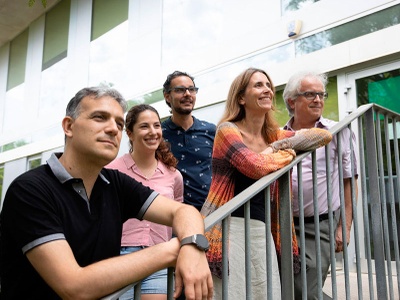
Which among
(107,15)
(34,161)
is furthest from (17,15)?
(34,161)

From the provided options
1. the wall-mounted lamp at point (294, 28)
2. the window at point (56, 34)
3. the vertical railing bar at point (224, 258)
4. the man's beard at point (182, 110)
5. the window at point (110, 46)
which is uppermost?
the window at point (56, 34)

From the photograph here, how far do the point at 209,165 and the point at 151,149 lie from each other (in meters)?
0.59

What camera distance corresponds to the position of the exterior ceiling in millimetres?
12039

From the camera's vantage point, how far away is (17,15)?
42.1ft

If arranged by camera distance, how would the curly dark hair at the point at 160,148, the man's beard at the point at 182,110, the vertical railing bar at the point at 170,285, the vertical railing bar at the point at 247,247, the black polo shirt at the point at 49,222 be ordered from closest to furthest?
1. the vertical railing bar at the point at 170,285
2. the black polo shirt at the point at 49,222
3. the vertical railing bar at the point at 247,247
4. the curly dark hair at the point at 160,148
5. the man's beard at the point at 182,110

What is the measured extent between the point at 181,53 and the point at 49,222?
7.14 meters

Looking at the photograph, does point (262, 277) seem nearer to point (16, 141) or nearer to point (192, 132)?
point (192, 132)

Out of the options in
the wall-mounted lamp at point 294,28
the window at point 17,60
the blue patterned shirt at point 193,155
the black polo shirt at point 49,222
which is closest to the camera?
the black polo shirt at point 49,222

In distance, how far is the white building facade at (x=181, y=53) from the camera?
17.0 ft

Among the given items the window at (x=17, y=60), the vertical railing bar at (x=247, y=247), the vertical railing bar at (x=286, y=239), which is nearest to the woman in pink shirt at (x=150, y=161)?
the vertical railing bar at (x=286, y=239)

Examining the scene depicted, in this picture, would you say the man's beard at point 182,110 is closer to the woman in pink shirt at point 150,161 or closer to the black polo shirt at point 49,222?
the woman in pink shirt at point 150,161

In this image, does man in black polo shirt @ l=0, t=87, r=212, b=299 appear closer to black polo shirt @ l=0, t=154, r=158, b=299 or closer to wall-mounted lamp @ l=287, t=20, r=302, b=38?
black polo shirt @ l=0, t=154, r=158, b=299

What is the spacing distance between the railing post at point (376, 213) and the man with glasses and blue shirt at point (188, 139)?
1087 mm

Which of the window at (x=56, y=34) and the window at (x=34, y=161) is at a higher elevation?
the window at (x=56, y=34)
